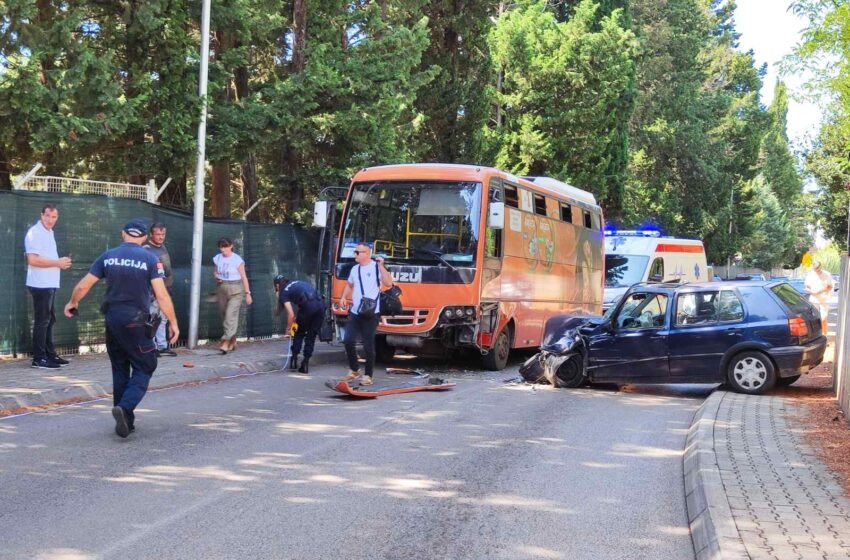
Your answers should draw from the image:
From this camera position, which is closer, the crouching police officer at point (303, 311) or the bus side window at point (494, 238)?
the crouching police officer at point (303, 311)

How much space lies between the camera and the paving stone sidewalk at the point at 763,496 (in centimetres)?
512

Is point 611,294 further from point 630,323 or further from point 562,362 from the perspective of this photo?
point 630,323

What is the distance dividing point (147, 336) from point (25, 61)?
23.0 feet

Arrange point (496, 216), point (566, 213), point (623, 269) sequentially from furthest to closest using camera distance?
point (623, 269), point (566, 213), point (496, 216)

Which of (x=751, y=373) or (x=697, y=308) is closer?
(x=751, y=373)

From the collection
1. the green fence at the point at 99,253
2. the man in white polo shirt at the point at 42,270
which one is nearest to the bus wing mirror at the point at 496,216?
the green fence at the point at 99,253

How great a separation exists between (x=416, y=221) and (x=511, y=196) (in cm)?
200

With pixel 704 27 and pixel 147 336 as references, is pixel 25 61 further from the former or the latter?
→ pixel 704 27

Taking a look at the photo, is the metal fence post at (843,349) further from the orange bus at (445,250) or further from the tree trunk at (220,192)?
the tree trunk at (220,192)

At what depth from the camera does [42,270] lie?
→ 11555 mm

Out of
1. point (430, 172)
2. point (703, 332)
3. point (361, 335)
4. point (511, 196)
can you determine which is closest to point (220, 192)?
point (430, 172)

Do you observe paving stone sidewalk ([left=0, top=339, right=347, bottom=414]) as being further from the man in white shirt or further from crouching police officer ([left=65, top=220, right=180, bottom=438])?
the man in white shirt

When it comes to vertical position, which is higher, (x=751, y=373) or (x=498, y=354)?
(x=751, y=373)

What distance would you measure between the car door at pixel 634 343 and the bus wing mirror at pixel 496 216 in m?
2.52
